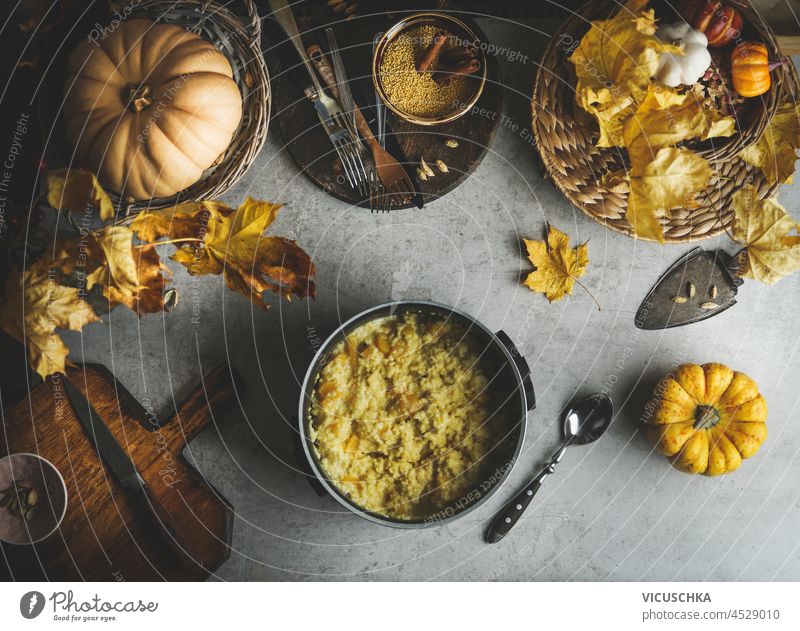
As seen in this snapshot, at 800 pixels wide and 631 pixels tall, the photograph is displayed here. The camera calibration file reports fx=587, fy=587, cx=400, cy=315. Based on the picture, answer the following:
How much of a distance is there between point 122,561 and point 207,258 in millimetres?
713

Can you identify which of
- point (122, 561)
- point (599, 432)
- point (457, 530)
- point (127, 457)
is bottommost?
point (122, 561)

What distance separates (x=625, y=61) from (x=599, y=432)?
84 cm

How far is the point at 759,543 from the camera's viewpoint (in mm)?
1474

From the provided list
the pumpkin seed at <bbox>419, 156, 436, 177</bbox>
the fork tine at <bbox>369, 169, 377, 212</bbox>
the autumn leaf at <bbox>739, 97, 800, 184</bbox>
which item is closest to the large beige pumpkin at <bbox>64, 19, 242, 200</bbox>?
the fork tine at <bbox>369, 169, 377, 212</bbox>

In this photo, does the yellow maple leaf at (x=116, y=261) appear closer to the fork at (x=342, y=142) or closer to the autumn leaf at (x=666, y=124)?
the fork at (x=342, y=142)

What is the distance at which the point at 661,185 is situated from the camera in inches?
50.1

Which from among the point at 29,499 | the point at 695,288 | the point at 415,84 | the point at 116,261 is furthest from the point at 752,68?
the point at 29,499

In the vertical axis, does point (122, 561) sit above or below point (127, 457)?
below

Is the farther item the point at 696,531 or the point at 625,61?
the point at 696,531

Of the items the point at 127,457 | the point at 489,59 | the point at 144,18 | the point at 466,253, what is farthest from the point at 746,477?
the point at 144,18

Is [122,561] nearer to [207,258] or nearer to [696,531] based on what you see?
[207,258]

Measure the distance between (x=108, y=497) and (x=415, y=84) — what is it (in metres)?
1.18

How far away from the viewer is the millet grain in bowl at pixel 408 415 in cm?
129

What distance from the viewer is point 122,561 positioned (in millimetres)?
1324
